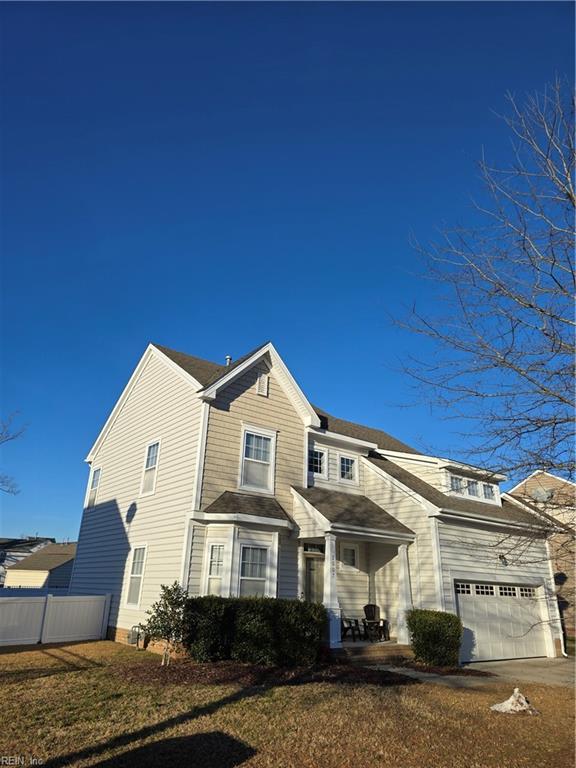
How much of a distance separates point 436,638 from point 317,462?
629 cm

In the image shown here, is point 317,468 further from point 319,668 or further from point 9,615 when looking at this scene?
point 9,615

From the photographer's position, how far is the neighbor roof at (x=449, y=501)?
15633 mm

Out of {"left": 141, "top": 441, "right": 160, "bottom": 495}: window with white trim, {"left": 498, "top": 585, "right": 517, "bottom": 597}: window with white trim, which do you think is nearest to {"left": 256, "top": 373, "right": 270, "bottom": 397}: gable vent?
{"left": 141, "top": 441, "right": 160, "bottom": 495}: window with white trim

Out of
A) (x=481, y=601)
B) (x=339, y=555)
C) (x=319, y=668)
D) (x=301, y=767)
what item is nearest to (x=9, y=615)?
(x=319, y=668)

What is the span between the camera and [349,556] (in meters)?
16.1

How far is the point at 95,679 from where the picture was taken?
922 cm

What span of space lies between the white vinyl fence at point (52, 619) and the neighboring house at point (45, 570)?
2935 cm

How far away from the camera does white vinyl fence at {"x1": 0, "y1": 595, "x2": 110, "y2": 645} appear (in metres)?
13.1

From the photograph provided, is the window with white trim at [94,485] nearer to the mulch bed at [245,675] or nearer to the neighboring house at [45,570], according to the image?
the mulch bed at [245,675]

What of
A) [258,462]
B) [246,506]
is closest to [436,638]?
[246,506]

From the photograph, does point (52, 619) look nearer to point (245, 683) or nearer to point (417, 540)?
point (245, 683)

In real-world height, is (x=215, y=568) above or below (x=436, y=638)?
above

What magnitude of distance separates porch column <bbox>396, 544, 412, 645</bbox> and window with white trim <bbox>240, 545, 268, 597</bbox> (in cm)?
419

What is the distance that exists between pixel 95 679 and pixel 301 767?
5419 millimetres
